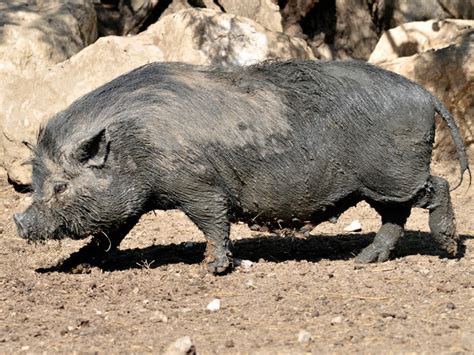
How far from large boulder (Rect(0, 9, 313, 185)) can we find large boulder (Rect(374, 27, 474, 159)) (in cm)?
136

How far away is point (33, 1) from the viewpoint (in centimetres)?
1150

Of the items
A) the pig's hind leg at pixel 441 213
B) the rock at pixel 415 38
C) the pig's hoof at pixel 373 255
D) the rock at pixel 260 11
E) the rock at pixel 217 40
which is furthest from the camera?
the rock at pixel 260 11

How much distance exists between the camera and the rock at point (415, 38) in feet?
36.1

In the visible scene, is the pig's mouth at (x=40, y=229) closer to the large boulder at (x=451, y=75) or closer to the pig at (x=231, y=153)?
the pig at (x=231, y=153)

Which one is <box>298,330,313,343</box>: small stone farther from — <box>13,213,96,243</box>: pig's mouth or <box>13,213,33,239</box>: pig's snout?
<box>13,213,33,239</box>: pig's snout

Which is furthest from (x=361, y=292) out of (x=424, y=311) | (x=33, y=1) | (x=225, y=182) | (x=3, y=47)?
(x=33, y=1)

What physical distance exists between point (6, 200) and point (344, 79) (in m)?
4.76

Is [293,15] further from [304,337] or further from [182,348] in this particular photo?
[182,348]

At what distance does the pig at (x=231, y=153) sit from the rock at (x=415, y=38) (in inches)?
163

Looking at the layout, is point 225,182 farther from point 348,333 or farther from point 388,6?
point 388,6

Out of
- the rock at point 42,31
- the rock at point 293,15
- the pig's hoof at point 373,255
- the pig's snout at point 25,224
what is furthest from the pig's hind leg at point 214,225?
the rock at point 293,15

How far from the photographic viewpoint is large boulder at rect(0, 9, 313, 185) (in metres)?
10.4

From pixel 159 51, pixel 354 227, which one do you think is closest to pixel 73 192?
pixel 354 227

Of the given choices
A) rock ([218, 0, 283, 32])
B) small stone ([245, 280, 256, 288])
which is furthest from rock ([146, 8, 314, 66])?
small stone ([245, 280, 256, 288])
